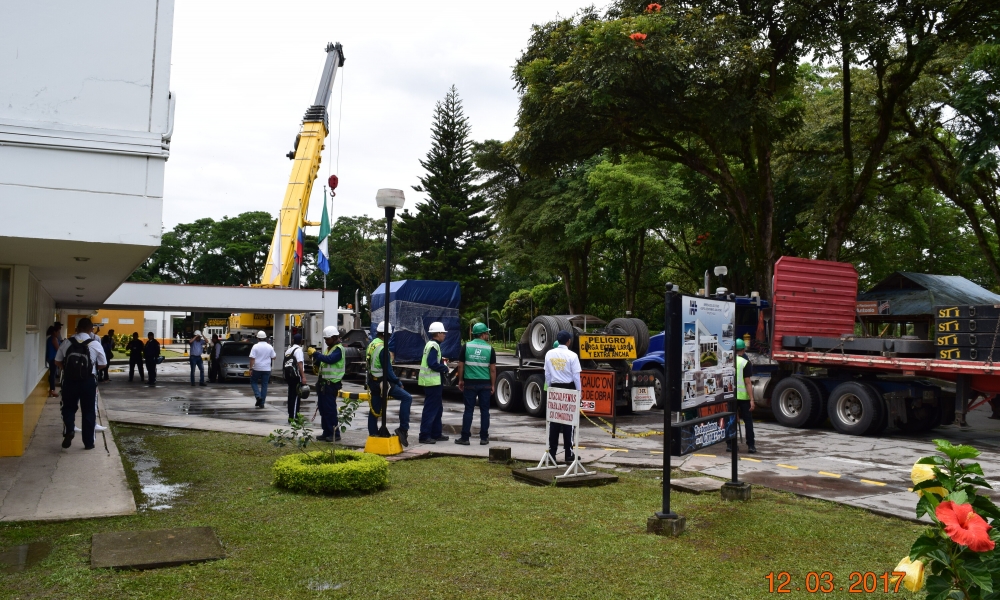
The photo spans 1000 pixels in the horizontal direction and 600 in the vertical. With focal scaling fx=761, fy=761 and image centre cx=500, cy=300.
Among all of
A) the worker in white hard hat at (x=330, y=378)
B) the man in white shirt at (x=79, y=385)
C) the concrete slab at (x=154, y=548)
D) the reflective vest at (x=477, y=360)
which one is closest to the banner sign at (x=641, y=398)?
the reflective vest at (x=477, y=360)

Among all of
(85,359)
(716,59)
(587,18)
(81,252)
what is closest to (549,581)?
(81,252)

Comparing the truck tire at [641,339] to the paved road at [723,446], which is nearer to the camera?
the paved road at [723,446]

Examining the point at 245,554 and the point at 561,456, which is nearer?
the point at 245,554

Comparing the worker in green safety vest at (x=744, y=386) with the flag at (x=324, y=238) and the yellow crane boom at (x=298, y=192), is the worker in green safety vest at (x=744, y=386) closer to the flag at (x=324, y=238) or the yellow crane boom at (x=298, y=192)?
the yellow crane boom at (x=298, y=192)

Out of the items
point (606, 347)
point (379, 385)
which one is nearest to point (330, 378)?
point (379, 385)

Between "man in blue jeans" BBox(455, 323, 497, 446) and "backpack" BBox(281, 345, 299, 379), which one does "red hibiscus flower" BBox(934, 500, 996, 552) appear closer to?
"man in blue jeans" BBox(455, 323, 497, 446)

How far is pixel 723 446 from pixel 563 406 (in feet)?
13.9

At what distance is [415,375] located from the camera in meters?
19.8

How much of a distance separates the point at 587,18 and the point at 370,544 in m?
16.8

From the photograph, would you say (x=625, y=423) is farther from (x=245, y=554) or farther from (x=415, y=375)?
(x=245, y=554)

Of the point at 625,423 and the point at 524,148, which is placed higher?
the point at 524,148

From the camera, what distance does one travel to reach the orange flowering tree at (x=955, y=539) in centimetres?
259

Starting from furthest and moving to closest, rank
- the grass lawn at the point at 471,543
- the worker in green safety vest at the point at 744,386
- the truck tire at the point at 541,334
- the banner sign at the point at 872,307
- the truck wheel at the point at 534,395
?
the banner sign at the point at 872,307, the truck tire at the point at 541,334, the truck wheel at the point at 534,395, the worker in green safety vest at the point at 744,386, the grass lawn at the point at 471,543

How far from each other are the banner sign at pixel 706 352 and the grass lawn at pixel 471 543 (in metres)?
1.10
